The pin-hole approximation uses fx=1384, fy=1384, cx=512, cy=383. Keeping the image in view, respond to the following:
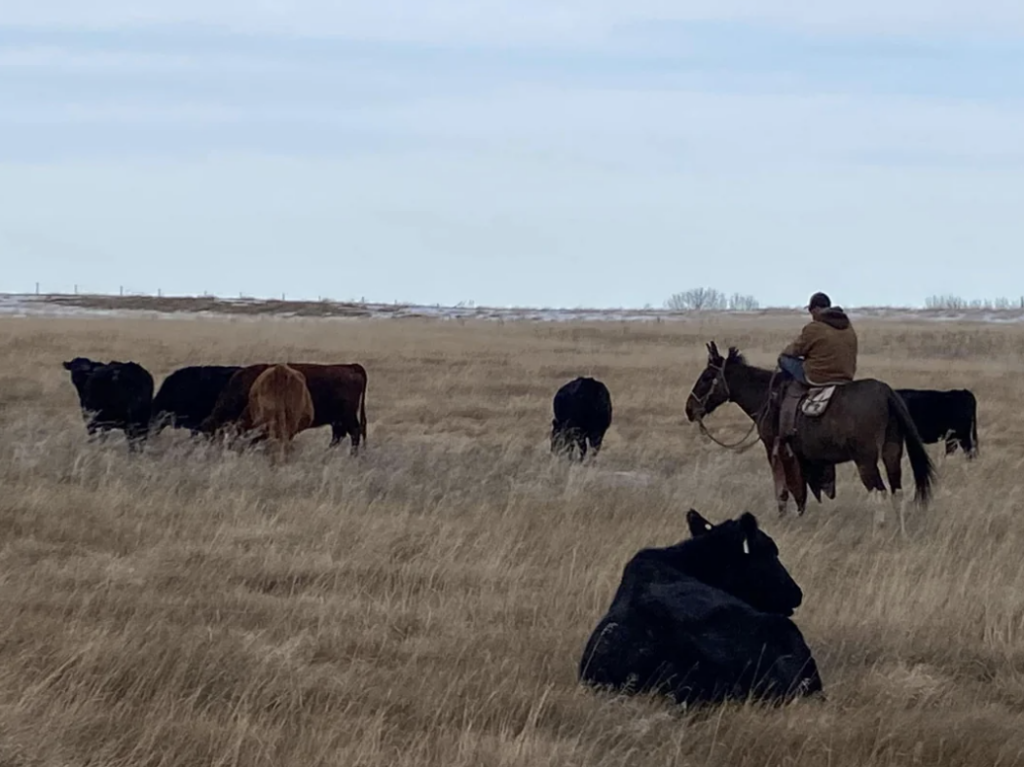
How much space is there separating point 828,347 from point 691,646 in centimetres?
700

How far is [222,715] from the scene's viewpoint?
5.12 m

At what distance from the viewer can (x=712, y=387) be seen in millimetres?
13773

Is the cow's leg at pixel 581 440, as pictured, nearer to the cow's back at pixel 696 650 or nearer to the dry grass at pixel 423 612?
the dry grass at pixel 423 612

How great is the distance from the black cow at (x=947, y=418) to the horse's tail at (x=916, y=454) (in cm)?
651

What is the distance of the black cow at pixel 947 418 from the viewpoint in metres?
17.8

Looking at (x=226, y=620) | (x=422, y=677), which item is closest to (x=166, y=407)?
(x=226, y=620)

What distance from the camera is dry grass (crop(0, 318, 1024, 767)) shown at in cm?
499

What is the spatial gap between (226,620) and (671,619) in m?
2.16

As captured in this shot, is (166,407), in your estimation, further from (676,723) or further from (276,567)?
(676,723)

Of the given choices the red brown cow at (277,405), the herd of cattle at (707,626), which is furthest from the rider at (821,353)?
the herd of cattle at (707,626)

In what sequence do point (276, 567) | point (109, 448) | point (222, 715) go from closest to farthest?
point (222, 715) < point (276, 567) < point (109, 448)

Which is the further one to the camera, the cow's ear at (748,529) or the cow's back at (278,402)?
the cow's back at (278,402)

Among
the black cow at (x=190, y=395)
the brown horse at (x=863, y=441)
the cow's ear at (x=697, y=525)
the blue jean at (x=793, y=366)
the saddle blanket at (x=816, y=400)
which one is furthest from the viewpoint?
the black cow at (x=190, y=395)

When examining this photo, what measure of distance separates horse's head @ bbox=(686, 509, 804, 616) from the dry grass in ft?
1.21
